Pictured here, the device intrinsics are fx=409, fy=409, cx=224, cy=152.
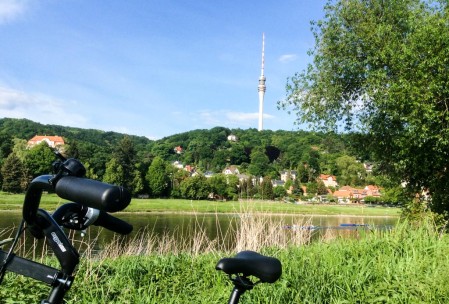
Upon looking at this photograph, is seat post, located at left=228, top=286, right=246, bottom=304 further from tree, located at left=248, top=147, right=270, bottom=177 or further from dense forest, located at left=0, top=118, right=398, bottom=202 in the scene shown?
tree, located at left=248, top=147, right=270, bottom=177

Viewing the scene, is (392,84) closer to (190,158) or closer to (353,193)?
(353,193)

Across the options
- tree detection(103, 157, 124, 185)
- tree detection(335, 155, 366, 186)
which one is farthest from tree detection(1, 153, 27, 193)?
tree detection(335, 155, 366, 186)

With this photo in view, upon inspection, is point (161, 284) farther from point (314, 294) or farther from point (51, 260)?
point (51, 260)

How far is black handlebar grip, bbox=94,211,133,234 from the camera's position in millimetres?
1239

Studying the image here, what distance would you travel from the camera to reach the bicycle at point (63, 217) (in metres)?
0.94

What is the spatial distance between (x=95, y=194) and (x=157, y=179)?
68.8 metres

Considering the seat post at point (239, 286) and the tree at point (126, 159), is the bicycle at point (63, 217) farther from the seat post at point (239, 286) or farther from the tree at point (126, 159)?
the tree at point (126, 159)

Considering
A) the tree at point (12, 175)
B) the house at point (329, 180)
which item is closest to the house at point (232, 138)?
the house at point (329, 180)

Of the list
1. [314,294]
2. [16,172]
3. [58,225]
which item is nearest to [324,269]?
[314,294]

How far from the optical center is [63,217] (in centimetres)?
123

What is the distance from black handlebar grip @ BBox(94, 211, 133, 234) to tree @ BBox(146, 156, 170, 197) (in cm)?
6797

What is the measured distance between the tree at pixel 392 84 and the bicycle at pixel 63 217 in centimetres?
1027

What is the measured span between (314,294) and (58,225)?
10.6 ft

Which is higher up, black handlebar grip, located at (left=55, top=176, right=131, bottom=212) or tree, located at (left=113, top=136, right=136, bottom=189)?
tree, located at (left=113, top=136, right=136, bottom=189)
